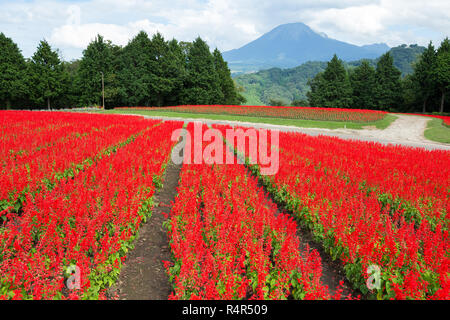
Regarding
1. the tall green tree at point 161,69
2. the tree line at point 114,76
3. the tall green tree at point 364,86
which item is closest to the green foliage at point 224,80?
the tree line at point 114,76

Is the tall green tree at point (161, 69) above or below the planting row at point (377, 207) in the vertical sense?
above

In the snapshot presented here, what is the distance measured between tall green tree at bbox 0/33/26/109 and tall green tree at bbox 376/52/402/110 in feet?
233

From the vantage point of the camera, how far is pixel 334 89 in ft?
202

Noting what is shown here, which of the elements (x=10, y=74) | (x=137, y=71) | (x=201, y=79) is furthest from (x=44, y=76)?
(x=201, y=79)

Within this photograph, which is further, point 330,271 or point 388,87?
point 388,87

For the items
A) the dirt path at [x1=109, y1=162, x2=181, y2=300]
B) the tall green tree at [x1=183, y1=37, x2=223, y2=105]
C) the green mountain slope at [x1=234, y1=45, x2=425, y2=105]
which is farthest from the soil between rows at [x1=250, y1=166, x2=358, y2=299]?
the green mountain slope at [x1=234, y1=45, x2=425, y2=105]

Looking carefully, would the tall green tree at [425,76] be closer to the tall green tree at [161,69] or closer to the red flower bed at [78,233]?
the tall green tree at [161,69]

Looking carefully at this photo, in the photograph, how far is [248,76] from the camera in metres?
165

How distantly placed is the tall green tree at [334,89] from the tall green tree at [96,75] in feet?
144

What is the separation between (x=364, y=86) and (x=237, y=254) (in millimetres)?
68245

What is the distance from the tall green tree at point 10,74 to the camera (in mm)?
51781

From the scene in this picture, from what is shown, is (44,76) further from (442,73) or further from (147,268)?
(442,73)

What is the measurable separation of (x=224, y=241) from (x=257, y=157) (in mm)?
7394
